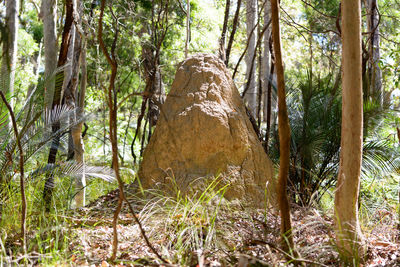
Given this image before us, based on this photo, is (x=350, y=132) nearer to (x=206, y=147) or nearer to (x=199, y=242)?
(x=199, y=242)

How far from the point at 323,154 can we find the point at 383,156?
0.72m

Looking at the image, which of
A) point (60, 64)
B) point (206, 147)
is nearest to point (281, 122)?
point (206, 147)

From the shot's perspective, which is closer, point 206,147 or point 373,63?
point 206,147

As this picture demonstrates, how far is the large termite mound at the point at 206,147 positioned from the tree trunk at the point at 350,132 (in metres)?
1.60

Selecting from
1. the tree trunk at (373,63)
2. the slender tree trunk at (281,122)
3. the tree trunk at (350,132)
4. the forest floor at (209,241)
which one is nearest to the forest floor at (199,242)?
the forest floor at (209,241)

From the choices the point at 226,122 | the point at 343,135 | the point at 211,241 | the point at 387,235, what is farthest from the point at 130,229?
the point at 387,235

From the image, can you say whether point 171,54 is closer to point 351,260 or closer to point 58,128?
point 58,128

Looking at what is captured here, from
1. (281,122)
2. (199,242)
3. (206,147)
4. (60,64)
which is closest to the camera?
(281,122)

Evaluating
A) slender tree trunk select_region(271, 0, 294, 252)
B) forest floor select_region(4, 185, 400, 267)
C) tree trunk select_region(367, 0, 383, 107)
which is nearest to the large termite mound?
forest floor select_region(4, 185, 400, 267)

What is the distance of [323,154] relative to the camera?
5773 mm

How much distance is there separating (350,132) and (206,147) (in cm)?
190

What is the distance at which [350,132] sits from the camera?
2.95m

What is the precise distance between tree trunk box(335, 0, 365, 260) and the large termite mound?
160 cm

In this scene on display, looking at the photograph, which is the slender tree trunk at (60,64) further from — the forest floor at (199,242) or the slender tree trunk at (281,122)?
the slender tree trunk at (281,122)
